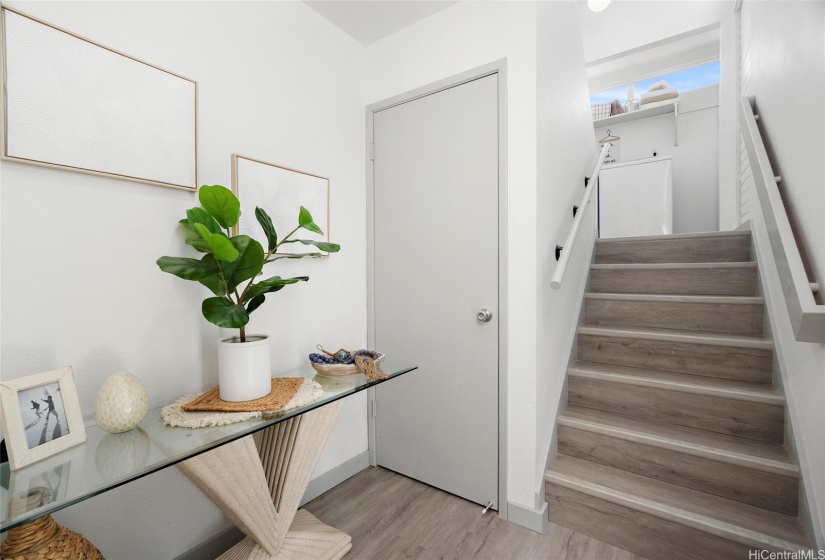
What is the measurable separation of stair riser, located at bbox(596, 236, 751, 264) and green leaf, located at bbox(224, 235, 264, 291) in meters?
2.67

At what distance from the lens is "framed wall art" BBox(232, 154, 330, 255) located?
1.71 meters

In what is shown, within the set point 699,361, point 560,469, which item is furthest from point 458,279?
point 699,361

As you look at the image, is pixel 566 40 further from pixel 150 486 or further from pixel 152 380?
pixel 150 486

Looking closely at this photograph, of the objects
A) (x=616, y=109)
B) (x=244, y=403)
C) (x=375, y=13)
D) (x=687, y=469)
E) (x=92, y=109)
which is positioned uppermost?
(x=616, y=109)

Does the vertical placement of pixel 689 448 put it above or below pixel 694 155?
below

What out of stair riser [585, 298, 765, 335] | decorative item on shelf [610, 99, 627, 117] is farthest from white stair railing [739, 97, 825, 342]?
decorative item on shelf [610, 99, 627, 117]

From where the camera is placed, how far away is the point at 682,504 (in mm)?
1602

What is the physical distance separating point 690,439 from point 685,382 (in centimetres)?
29

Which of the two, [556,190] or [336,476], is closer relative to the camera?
[556,190]

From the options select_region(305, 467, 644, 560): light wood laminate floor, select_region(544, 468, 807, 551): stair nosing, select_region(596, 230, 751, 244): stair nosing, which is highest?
select_region(596, 230, 751, 244): stair nosing

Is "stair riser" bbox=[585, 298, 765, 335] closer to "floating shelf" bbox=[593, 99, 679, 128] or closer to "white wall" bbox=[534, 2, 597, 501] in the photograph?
"white wall" bbox=[534, 2, 597, 501]

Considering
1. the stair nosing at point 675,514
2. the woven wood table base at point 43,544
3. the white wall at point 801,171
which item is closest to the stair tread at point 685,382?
the white wall at point 801,171

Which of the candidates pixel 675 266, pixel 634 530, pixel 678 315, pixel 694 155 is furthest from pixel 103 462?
pixel 694 155

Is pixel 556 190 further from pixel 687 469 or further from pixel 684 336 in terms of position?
pixel 687 469
